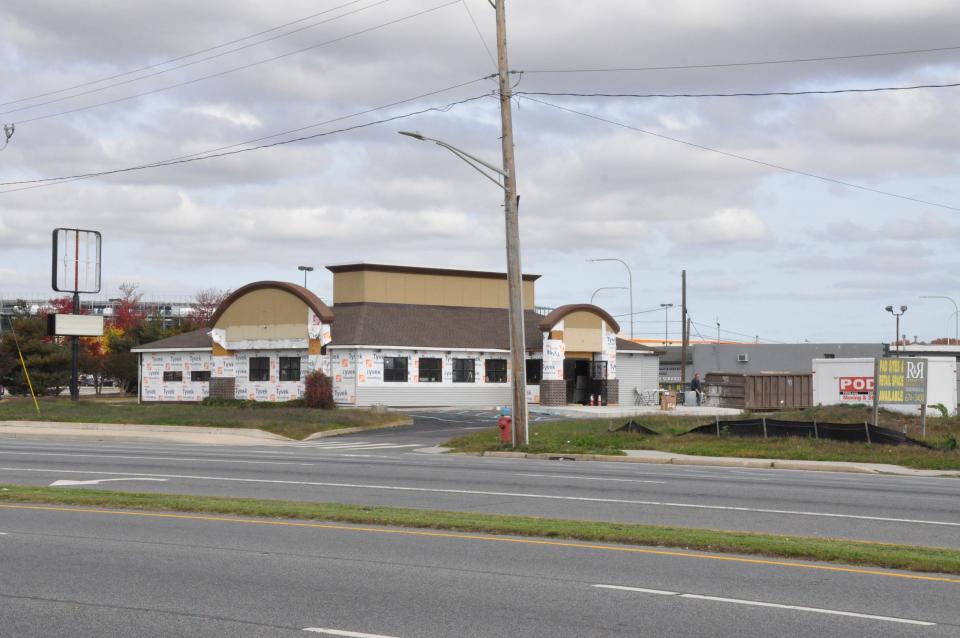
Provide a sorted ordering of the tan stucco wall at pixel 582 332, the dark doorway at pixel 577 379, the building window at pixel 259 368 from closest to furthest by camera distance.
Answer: the building window at pixel 259 368
the tan stucco wall at pixel 582 332
the dark doorway at pixel 577 379

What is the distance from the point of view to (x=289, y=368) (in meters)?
54.8

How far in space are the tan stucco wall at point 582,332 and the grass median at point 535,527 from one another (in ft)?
130

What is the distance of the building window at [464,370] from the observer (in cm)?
5516

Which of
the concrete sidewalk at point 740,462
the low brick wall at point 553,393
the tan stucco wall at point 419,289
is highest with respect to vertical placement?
the tan stucco wall at point 419,289

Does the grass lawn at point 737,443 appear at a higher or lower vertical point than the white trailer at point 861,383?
lower

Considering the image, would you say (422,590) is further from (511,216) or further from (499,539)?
(511,216)

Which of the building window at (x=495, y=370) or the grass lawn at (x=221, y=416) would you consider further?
the building window at (x=495, y=370)

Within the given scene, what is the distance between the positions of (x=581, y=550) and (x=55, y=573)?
5.38 meters

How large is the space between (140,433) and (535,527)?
31.1 metres

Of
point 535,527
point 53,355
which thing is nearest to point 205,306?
point 53,355

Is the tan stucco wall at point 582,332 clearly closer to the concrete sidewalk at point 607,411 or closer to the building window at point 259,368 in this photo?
the concrete sidewalk at point 607,411

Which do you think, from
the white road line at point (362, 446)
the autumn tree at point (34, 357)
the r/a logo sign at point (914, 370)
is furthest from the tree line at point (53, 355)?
the r/a logo sign at point (914, 370)

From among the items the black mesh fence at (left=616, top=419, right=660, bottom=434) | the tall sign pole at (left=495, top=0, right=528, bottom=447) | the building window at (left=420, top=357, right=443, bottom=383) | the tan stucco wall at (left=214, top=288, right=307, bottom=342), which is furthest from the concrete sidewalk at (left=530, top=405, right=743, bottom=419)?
the tall sign pole at (left=495, top=0, right=528, bottom=447)

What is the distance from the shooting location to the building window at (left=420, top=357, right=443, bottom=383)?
54.1 metres
